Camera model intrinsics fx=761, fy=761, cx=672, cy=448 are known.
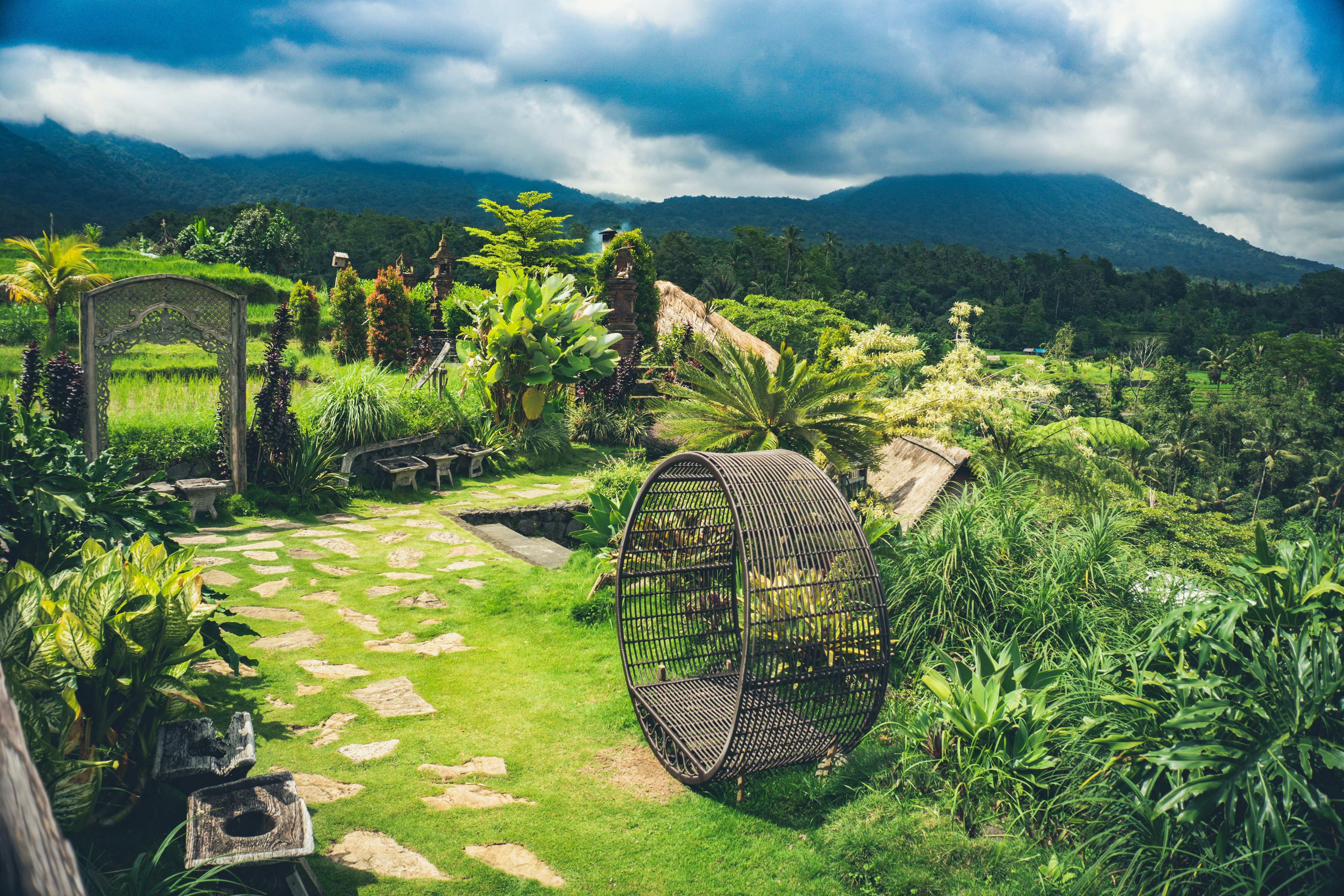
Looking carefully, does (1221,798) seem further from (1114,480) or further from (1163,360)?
(1163,360)

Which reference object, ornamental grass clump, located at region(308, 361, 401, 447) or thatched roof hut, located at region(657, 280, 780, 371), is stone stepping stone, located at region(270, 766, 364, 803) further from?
thatched roof hut, located at region(657, 280, 780, 371)

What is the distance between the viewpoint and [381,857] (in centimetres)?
287

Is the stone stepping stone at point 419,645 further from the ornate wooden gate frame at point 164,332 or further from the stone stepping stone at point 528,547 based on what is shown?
the ornate wooden gate frame at point 164,332

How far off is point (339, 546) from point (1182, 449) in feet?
151

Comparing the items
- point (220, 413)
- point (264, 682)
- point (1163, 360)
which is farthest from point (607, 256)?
point (1163, 360)

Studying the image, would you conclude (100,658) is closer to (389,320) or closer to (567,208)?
(389,320)

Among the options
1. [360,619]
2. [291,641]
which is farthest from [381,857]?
[360,619]

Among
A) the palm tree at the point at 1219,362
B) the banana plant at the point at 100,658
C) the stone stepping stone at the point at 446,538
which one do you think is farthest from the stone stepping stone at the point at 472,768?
the palm tree at the point at 1219,362

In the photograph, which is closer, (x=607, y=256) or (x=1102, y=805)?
(x=1102, y=805)

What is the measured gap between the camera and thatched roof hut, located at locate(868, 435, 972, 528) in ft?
24.1

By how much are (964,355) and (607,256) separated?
827cm

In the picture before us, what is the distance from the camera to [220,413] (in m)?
7.76

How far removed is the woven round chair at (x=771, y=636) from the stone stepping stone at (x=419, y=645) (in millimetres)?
1230

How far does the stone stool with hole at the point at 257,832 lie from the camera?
2.34 meters
